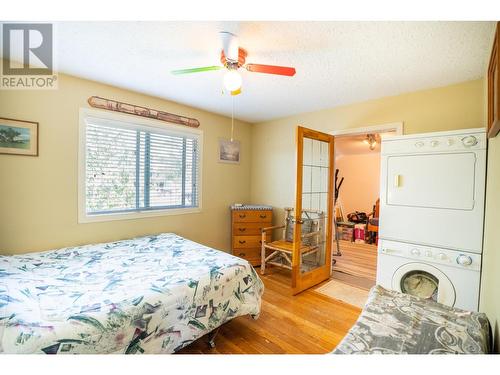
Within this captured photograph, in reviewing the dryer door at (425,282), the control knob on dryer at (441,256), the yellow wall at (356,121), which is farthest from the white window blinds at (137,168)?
the control knob on dryer at (441,256)

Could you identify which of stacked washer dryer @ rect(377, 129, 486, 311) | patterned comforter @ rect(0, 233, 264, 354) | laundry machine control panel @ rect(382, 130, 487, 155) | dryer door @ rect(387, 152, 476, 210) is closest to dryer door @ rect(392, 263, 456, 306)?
stacked washer dryer @ rect(377, 129, 486, 311)

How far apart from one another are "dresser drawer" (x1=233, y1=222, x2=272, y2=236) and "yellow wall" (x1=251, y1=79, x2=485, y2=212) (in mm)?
520

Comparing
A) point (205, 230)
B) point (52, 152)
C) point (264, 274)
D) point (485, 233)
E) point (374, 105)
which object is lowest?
point (264, 274)

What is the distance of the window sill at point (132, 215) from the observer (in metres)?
2.36

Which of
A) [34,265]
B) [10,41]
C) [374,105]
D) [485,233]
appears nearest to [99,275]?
[34,265]

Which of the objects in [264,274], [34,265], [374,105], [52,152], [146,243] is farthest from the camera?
[264,274]

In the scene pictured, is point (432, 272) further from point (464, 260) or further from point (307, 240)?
point (307, 240)

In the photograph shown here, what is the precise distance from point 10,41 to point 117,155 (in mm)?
1180

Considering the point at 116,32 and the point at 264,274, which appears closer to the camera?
the point at 116,32

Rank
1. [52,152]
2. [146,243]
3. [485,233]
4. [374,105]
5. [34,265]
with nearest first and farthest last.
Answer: [485,233], [34,265], [52,152], [146,243], [374,105]

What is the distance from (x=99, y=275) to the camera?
1706 mm

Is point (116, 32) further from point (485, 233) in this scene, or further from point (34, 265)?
point (485, 233)

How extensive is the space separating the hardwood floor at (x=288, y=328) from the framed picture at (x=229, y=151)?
205cm

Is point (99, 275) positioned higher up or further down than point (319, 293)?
higher up
